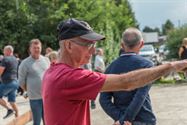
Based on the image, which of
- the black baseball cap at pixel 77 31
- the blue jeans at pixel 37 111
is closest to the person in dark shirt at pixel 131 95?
the black baseball cap at pixel 77 31

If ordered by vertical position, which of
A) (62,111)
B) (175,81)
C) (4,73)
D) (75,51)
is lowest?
(175,81)

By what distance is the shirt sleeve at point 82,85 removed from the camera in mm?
2846

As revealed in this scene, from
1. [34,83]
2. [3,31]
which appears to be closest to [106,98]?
[34,83]

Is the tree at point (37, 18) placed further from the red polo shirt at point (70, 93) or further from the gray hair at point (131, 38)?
the red polo shirt at point (70, 93)

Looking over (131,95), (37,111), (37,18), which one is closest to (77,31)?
(131,95)

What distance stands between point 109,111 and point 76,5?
914 inches

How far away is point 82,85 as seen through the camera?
2854 mm

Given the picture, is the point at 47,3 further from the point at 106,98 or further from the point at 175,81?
the point at 106,98

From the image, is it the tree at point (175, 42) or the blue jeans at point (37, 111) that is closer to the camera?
the blue jeans at point (37, 111)

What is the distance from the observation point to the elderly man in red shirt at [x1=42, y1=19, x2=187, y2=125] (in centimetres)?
286

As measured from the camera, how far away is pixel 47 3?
2723cm

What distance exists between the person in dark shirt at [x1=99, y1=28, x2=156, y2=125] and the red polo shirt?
149cm

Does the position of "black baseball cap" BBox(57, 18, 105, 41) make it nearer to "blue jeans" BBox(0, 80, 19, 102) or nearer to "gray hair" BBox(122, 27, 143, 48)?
"gray hair" BBox(122, 27, 143, 48)

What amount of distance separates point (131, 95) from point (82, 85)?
5.62 feet
